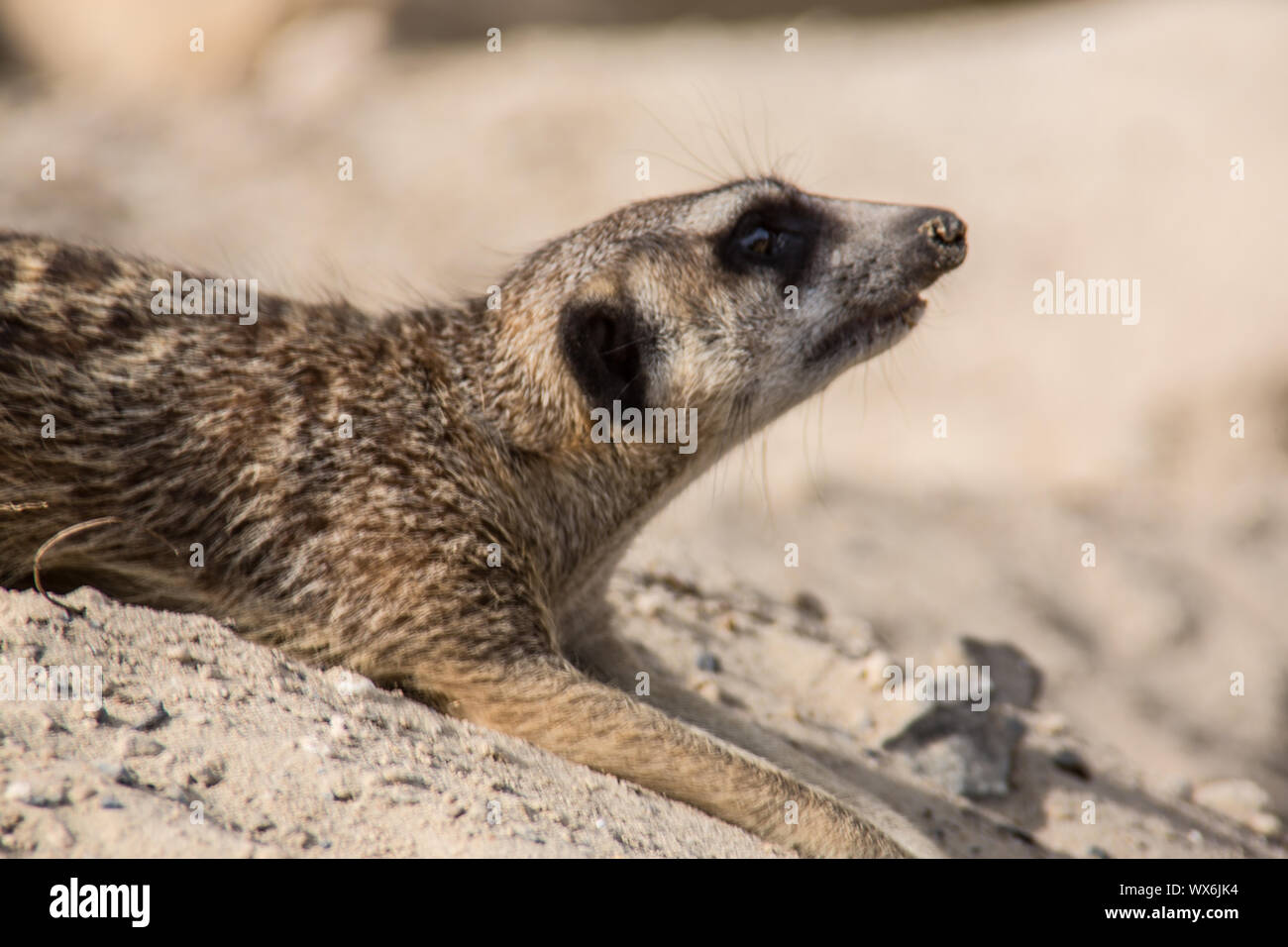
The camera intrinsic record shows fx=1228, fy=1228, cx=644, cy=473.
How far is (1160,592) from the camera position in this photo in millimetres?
6477

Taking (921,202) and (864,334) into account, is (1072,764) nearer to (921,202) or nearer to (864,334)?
(864,334)

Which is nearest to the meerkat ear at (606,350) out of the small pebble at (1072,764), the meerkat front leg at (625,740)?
the meerkat front leg at (625,740)

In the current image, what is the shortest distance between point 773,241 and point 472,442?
1056mm

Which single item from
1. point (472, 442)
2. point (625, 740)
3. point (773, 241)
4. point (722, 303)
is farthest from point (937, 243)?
point (625, 740)

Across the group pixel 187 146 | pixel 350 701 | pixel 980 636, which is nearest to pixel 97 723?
pixel 350 701

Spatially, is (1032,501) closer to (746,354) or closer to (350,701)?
(746,354)

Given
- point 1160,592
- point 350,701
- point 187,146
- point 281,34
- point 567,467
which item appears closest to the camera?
point 350,701

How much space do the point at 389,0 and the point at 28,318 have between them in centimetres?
989

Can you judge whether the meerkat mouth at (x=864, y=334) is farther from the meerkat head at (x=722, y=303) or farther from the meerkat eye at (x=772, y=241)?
the meerkat eye at (x=772, y=241)

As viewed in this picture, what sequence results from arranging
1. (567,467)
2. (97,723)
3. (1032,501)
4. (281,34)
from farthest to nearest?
(281,34), (1032,501), (567,467), (97,723)

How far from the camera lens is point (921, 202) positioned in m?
9.47

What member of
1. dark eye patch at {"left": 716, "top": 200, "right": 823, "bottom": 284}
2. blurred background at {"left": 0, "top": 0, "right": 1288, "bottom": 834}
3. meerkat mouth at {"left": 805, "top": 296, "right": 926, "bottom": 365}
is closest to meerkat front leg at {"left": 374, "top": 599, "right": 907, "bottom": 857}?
meerkat mouth at {"left": 805, "top": 296, "right": 926, "bottom": 365}

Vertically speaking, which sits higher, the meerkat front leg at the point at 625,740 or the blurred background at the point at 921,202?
the blurred background at the point at 921,202

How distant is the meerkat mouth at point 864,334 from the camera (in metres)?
3.54
